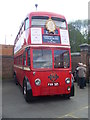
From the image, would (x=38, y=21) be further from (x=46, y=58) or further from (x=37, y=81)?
(x=37, y=81)

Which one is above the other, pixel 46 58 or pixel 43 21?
pixel 43 21

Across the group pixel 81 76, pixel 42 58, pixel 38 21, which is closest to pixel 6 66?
pixel 81 76

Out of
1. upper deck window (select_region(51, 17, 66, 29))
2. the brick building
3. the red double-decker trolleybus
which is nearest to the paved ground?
the red double-decker trolleybus

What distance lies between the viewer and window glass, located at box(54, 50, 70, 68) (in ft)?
25.6

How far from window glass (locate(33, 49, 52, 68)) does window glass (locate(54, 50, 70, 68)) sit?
28cm

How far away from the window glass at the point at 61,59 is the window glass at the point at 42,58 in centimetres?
28

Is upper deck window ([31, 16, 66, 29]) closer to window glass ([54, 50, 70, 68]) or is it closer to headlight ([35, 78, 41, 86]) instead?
window glass ([54, 50, 70, 68])

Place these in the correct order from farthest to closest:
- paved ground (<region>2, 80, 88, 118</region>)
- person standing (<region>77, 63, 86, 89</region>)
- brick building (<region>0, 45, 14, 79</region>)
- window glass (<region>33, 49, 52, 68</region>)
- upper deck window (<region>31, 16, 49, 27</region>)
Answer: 1. brick building (<region>0, 45, 14, 79</region>)
2. person standing (<region>77, 63, 86, 89</region>)
3. upper deck window (<region>31, 16, 49, 27</region>)
4. window glass (<region>33, 49, 52, 68</region>)
5. paved ground (<region>2, 80, 88, 118</region>)

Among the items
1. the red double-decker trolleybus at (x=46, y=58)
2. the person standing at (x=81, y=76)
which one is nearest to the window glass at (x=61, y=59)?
the red double-decker trolleybus at (x=46, y=58)

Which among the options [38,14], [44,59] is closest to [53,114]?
[44,59]

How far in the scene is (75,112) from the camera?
19.9ft

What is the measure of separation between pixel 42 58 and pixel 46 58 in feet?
0.57

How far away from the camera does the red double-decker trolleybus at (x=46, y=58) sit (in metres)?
7.47

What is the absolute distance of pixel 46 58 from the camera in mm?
7660
